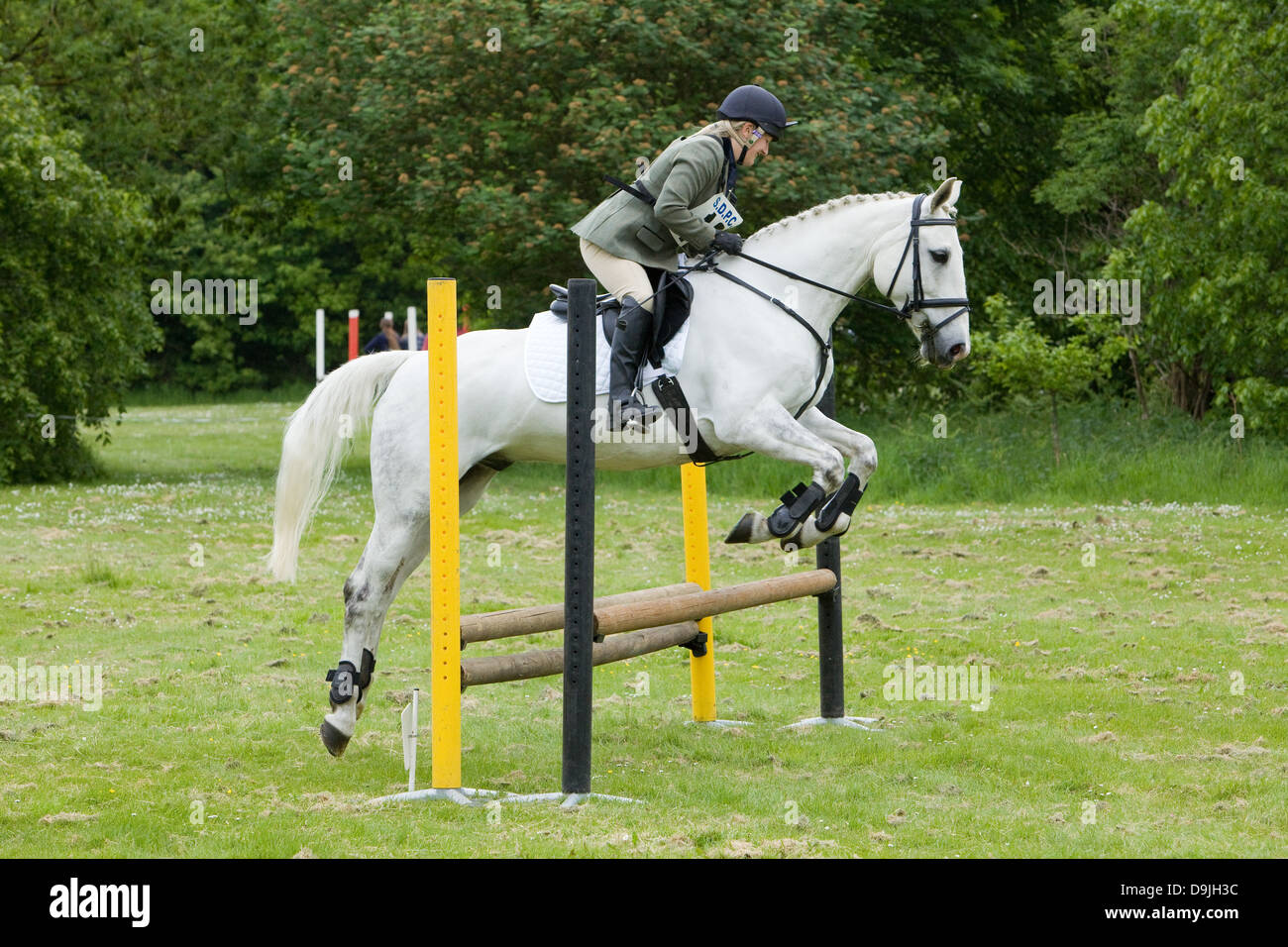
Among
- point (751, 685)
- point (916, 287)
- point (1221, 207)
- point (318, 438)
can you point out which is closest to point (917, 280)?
point (916, 287)

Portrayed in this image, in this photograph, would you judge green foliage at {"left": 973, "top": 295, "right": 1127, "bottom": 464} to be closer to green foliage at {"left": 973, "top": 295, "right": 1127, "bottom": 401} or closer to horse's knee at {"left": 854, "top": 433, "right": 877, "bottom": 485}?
green foliage at {"left": 973, "top": 295, "right": 1127, "bottom": 401}

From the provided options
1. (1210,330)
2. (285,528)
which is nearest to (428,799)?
(285,528)

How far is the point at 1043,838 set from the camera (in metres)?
5.67

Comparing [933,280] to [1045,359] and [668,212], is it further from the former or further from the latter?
[1045,359]

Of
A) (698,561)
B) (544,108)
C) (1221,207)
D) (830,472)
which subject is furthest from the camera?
(544,108)

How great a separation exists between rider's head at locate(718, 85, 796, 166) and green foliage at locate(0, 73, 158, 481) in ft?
48.0

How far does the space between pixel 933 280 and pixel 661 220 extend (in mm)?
1282

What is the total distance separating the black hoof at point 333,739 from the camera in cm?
679

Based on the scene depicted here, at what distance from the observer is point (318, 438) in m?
7.20

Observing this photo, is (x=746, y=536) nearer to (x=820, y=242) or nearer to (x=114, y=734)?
(x=820, y=242)

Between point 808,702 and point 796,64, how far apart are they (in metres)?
13.1

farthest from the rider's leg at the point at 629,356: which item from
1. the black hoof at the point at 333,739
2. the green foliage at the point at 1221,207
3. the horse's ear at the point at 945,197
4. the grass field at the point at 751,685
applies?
the green foliage at the point at 1221,207

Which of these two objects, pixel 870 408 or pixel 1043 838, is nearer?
pixel 1043 838

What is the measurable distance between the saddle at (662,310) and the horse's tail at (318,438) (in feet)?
3.16
